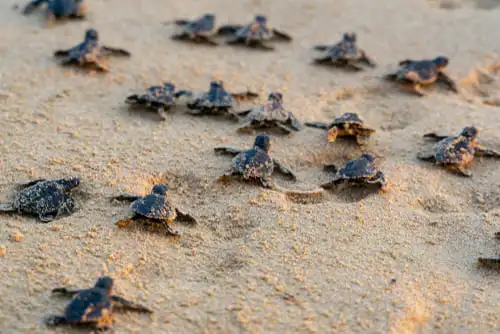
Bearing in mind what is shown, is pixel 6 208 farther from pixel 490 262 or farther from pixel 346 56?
pixel 346 56

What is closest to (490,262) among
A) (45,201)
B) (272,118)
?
(272,118)

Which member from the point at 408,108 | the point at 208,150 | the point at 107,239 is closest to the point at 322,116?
the point at 408,108

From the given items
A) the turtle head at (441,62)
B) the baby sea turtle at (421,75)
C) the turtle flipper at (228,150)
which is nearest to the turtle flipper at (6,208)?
the turtle flipper at (228,150)

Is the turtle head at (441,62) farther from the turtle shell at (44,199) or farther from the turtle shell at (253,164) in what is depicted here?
the turtle shell at (44,199)

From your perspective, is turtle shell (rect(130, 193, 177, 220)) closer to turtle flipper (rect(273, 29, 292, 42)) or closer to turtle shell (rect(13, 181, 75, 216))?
turtle shell (rect(13, 181, 75, 216))

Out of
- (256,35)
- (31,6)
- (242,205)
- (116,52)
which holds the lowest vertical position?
(242,205)

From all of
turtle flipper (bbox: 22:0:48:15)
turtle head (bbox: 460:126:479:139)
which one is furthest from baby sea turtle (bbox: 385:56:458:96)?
turtle flipper (bbox: 22:0:48:15)
